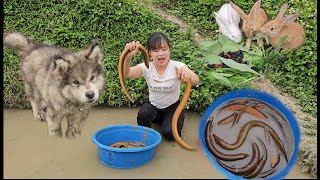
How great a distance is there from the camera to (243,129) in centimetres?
337

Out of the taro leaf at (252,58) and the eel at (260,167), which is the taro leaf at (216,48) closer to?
the taro leaf at (252,58)

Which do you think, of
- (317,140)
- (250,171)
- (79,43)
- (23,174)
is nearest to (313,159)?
(317,140)

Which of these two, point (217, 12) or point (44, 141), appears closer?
point (44, 141)

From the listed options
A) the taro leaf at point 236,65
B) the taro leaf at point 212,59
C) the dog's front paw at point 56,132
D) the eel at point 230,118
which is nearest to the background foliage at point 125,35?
the taro leaf at point 212,59

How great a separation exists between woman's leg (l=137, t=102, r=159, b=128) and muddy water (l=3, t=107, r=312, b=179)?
218 millimetres

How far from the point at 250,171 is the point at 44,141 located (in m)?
1.67

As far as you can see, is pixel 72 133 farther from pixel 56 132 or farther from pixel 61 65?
Answer: pixel 61 65

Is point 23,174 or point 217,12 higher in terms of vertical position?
point 217,12

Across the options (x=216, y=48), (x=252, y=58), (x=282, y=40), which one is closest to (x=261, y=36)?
(x=282, y=40)

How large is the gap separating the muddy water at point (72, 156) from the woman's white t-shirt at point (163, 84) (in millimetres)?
315

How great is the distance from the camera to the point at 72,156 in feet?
11.0

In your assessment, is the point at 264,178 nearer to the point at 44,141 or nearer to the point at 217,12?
the point at 44,141

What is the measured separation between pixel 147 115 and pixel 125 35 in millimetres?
1697

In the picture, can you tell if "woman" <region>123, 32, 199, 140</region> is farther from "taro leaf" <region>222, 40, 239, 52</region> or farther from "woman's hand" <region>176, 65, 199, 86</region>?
"taro leaf" <region>222, 40, 239, 52</region>
